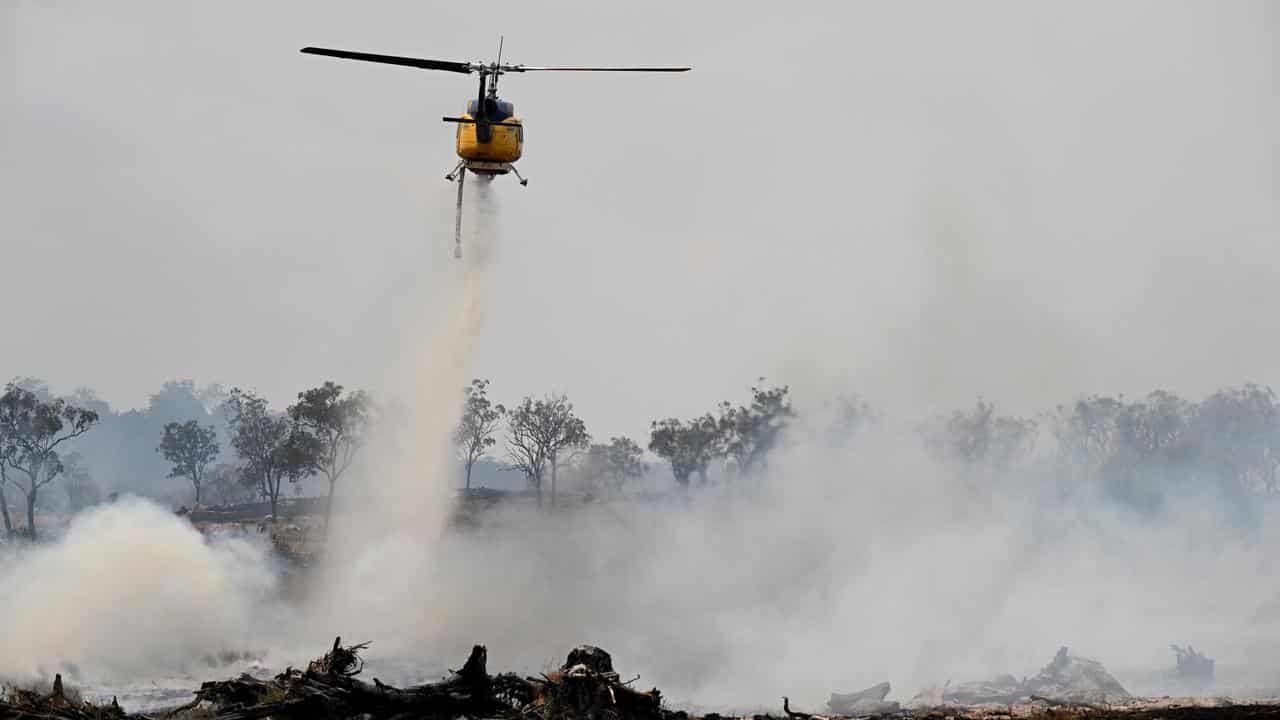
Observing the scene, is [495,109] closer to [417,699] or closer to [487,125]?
[487,125]

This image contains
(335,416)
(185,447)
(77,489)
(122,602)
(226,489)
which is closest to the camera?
(122,602)

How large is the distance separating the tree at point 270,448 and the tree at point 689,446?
85.4ft

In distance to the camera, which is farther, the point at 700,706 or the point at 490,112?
the point at 490,112

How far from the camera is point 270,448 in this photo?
289ft

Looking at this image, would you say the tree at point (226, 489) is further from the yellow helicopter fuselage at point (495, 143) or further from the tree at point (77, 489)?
the yellow helicopter fuselage at point (495, 143)

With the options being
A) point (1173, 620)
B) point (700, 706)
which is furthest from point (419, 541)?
point (1173, 620)

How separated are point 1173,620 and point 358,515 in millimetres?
31090

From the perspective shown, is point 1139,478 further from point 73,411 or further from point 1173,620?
point 73,411

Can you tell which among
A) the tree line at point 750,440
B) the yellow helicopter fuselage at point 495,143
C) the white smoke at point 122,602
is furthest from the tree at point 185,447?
the yellow helicopter fuselage at point 495,143

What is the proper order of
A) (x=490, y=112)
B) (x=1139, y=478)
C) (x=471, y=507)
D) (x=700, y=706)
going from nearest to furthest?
(x=700, y=706) → (x=490, y=112) → (x=1139, y=478) → (x=471, y=507)

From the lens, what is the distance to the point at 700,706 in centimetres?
3769

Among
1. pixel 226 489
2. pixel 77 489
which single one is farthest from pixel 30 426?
pixel 226 489

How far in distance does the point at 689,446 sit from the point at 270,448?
29.4 metres

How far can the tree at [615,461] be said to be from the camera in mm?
114188
